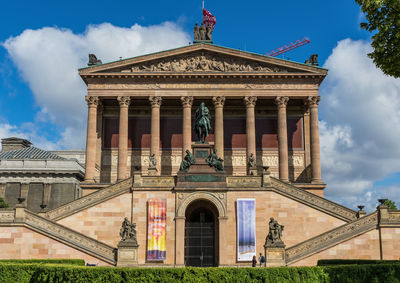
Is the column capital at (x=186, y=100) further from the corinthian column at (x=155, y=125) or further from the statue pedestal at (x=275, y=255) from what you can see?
the statue pedestal at (x=275, y=255)

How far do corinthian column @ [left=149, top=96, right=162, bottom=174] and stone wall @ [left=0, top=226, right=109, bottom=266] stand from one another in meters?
21.3

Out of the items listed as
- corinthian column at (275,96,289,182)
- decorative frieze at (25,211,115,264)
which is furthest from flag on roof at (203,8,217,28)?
decorative frieze at (25,211,115,264)

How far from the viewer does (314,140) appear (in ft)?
179

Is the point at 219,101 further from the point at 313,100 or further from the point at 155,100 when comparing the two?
the point at 313,100

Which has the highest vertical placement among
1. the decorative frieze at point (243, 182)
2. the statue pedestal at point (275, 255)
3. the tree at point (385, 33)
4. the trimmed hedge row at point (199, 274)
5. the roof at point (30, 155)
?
the roof at point (30, 155)

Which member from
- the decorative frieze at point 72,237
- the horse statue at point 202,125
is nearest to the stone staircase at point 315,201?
the horse statue at point 202,125

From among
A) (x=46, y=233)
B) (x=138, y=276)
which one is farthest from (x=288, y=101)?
(x=138, y=276)

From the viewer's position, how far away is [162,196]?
38.6 m

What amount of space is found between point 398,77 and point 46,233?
25576mm

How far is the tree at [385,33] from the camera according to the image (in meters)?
23.2

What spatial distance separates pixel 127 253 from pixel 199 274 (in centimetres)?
1233

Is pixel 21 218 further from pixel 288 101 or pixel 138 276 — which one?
pixel 288 101

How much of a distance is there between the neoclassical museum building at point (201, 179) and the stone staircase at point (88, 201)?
9 centimetres

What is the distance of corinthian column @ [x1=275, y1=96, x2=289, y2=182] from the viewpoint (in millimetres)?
54125
